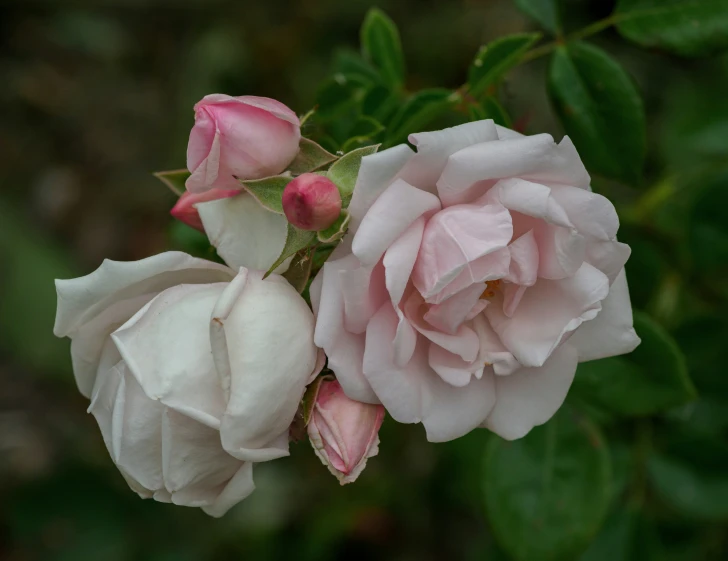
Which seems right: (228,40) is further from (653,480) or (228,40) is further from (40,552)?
(653,480)

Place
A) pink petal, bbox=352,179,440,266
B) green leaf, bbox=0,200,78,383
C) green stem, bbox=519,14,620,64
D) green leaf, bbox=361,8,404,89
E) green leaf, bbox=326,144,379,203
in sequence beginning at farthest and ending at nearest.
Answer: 1. green leaf, bbox=0,200,78,383
2. green leaf, bbox=361,8,404,89
3. green stem, bbox=519,14,620,64
4. green leaf, bbox=326,144,379,203
5. pink petal, bbox=352,179,440,266

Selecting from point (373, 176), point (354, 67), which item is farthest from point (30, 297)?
point (373, 176)

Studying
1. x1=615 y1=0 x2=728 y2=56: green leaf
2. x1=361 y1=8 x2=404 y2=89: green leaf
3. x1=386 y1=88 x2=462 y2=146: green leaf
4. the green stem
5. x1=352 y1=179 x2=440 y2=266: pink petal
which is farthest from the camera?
x1=361 y1=8 x2=404 y2=89: green leaf

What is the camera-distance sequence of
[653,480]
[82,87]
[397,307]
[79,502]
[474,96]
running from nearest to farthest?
[397,307] < [474,96] < [653,480] < [79,502] < [82,87]

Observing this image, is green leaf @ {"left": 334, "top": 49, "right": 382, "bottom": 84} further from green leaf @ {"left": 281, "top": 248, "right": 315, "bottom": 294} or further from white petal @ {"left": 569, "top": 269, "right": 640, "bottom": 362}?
white petal @ {"left": 569, "top": 269, "right": 640, "bottom": 362}

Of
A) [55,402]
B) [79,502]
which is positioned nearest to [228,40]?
[55,402]

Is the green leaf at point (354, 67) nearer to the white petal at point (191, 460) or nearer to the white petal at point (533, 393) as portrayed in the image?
the white petal at point (533, 393)

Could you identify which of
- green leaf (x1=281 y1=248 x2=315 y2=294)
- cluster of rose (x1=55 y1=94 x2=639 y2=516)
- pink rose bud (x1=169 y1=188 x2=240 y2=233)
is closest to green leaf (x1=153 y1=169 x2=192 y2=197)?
pink rose bud (x1=169 y1=188 x2=240 y2=233)
